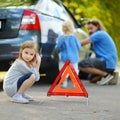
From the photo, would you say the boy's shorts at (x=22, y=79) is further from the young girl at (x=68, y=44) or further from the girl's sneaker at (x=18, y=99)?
the young girl at (x=68, y=44)

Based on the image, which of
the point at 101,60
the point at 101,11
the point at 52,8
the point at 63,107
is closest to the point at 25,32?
the point at 52,8

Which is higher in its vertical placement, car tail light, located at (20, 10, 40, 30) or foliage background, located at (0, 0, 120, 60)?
foliage background, located at (0, 0, 120, 60)

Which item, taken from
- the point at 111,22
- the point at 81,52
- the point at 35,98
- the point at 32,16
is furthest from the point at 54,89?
the point at 111,22

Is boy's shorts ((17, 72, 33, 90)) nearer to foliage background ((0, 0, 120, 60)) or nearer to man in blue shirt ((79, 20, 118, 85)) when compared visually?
man in blue shirt ((79, 20, 118, 85))

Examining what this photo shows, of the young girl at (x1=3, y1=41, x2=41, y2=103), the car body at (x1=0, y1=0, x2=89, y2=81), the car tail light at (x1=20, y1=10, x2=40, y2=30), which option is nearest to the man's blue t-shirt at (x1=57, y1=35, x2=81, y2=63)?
the car body at (x1=0, y1=0, x2=89, y2=81)

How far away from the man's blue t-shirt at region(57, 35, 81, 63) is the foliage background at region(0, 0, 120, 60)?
11358mm

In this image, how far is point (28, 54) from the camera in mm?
7918

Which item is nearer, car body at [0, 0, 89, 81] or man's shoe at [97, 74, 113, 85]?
car body at [0, 0, 89, 81]

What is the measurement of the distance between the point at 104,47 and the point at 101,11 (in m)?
13.0

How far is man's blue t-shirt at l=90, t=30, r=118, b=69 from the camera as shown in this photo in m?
11.1

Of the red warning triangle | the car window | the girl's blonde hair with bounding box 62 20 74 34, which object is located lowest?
the red warning triangle

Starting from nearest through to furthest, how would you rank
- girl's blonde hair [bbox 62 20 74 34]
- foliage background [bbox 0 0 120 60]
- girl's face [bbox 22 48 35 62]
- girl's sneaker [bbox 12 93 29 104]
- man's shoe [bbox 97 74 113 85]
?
1. girl's sneaker [bbox 12 93 29 104]
2. girl's face [bbox 22 48 35 62]
3. girl's blonde hair [bbox 62 20 74 34]
4. man's shoe [bbox 97 74 113 85]
5. foliage background [bbox 0 0 120 60]

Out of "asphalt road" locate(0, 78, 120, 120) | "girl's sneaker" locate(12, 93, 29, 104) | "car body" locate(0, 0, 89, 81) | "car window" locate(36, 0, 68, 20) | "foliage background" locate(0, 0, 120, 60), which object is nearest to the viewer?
"asphalt road" locate(0, 78, 120, 120)

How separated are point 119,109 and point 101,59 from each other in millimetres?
3757
